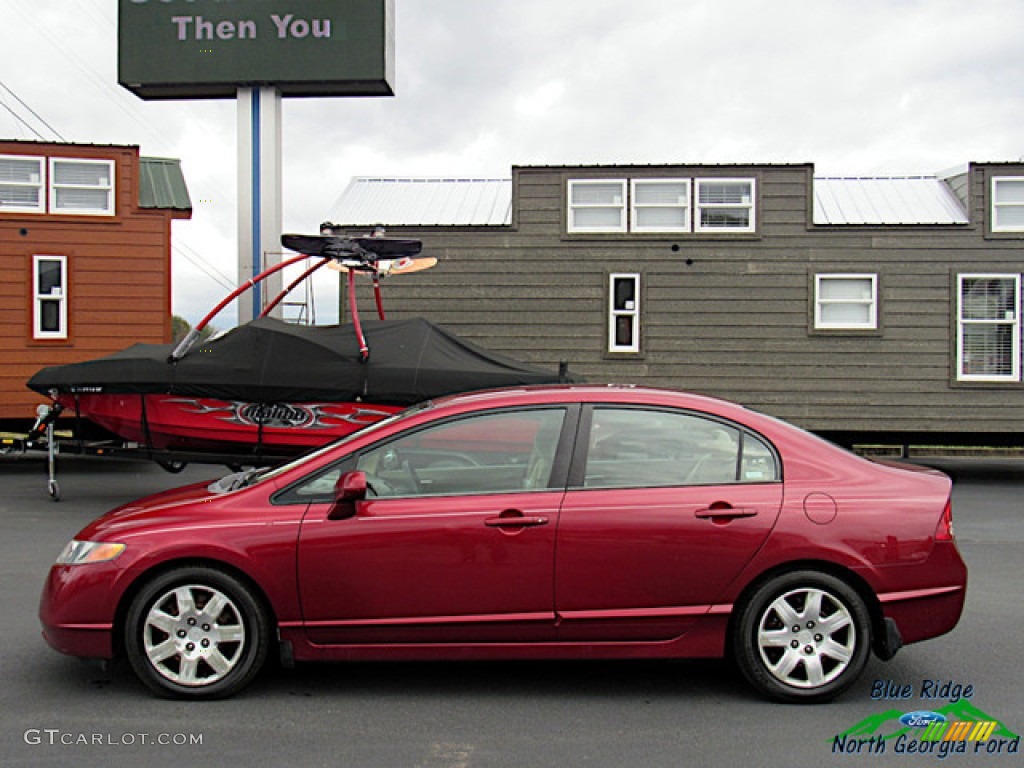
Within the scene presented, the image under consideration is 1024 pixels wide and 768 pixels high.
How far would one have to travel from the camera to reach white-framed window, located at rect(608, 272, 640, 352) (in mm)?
16500

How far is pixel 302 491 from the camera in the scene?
482cm

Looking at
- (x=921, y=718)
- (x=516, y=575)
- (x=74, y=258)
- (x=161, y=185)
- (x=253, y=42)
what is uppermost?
(x=253, y=42)

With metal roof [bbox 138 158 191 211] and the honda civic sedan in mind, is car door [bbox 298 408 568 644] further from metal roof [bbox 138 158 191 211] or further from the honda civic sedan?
metal roof [bbox 138 158 191 211]

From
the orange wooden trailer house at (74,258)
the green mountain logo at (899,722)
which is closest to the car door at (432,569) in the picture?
the green mountain logo at (899,722)

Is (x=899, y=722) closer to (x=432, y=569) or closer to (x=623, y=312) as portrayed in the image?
(x=432, y=569)

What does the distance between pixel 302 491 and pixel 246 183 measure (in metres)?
15.3

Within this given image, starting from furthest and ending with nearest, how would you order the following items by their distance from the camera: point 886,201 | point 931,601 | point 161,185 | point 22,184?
point 886,201, point 161,185, point 22,184, point 931,601

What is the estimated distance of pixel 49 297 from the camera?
16.0m

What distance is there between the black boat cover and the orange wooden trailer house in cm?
466

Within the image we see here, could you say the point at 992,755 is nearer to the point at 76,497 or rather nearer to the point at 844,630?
the point at 844,630

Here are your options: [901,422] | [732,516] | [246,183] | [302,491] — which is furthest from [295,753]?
[246,183]

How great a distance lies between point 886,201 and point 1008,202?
78.8 inches

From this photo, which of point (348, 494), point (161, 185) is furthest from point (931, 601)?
point (161, 185)

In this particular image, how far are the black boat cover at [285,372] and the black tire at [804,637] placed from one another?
685cm
